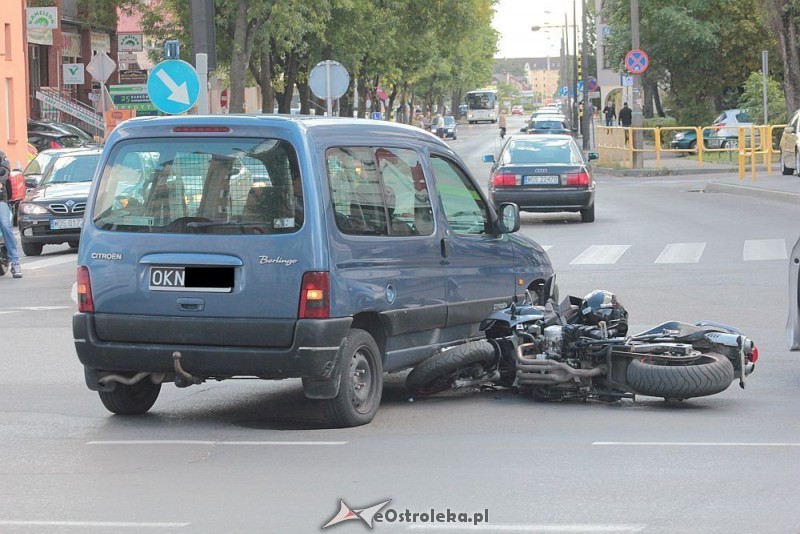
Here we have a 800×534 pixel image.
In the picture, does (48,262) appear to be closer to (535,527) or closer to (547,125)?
(535,527)

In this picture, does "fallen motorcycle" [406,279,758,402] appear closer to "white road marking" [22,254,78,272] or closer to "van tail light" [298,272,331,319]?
"van tail light" [298,272,331,319]

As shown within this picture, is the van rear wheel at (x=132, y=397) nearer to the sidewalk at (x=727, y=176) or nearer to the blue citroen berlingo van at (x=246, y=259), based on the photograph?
the blue citroen berlingo van at (x=246, y=259)

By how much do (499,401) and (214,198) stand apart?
2.48 meters

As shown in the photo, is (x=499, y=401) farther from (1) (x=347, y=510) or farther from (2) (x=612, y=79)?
(2) (x=612, y=79)

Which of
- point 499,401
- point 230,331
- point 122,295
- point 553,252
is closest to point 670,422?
point 499,401

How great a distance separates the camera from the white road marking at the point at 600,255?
19562 millimetres

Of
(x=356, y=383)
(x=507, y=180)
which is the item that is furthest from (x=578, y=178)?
(x=356, y=383)

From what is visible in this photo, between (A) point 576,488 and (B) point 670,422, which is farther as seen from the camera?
(B) point 670,422

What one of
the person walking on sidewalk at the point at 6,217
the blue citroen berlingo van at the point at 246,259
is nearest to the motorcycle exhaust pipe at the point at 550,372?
the blue citroen berlingo van at the point at 246,259

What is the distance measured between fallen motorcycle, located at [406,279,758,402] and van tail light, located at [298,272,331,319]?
1.42 m

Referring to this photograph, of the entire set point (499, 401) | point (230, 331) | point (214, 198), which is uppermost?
point (214, 198)

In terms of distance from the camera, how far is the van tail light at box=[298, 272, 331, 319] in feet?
26.8

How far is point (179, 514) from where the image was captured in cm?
636

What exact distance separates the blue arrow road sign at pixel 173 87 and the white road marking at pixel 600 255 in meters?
5.67
